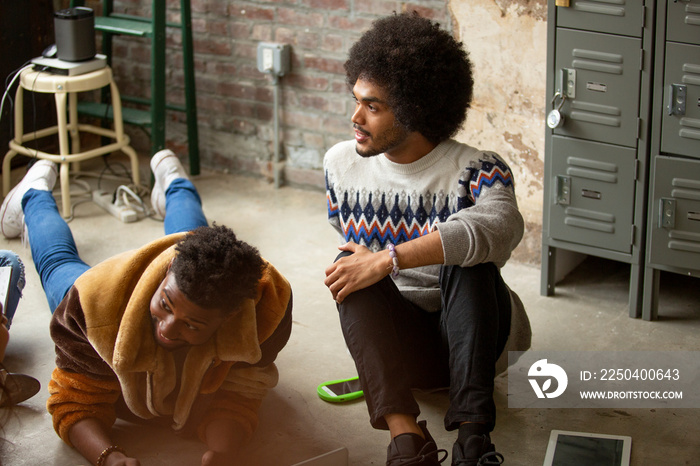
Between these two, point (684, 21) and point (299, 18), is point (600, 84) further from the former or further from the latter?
point (299, 18)

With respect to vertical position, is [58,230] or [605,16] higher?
[605,16]

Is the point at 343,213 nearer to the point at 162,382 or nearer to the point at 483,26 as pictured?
the point at 162,382

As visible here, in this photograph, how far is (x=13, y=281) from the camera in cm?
247

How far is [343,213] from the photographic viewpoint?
228cm

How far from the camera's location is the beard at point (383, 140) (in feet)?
7.07

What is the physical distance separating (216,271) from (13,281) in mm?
920

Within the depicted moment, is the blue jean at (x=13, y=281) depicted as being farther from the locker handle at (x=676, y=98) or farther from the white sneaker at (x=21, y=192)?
the locker handle at (x=676, y=98)

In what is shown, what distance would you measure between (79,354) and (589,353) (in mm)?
1460

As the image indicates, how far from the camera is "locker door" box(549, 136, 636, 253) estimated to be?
105 inches

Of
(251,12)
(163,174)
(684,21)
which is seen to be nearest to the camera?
(684,21)

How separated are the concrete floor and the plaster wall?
27 centimetres

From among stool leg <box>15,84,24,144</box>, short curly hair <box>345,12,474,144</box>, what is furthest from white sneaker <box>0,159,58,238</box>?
short curly hair <box>345,12,474,144</box>

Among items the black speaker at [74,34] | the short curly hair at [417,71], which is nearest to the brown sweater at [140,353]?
the short curly hair at [417,71]

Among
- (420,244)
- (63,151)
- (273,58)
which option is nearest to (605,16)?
(420,244)
